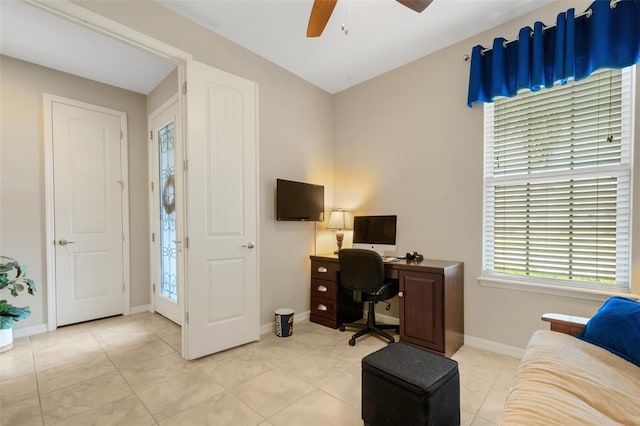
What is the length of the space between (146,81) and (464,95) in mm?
3573

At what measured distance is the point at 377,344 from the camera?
109 inches

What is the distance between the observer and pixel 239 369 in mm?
2303

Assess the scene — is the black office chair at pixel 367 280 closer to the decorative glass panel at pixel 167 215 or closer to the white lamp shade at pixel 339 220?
the white lamp shade at pixel 339 220

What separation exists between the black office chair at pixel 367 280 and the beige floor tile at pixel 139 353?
1.72 meters

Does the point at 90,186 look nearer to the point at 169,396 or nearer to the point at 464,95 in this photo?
the point at 169,396

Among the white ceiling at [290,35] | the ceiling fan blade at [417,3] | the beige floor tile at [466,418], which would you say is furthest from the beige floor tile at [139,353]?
the ceiling fan blade at [417,3]

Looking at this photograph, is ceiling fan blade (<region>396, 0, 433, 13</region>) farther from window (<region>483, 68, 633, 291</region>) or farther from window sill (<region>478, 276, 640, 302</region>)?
window sill (<region>478, 276, 640, 302</region>)

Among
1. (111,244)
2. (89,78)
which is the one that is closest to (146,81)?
(89,78)

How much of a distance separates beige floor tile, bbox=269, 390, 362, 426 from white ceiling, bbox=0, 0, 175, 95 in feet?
9.99

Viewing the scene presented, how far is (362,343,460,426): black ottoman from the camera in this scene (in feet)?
4.56

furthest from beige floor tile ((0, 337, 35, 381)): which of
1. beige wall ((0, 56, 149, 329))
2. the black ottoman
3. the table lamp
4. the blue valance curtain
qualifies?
the blue valance curtain

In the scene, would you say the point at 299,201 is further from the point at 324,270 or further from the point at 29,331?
the point at 29,331

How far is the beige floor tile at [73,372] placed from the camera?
2.09m

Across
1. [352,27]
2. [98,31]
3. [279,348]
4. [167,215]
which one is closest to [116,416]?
[279,348]
